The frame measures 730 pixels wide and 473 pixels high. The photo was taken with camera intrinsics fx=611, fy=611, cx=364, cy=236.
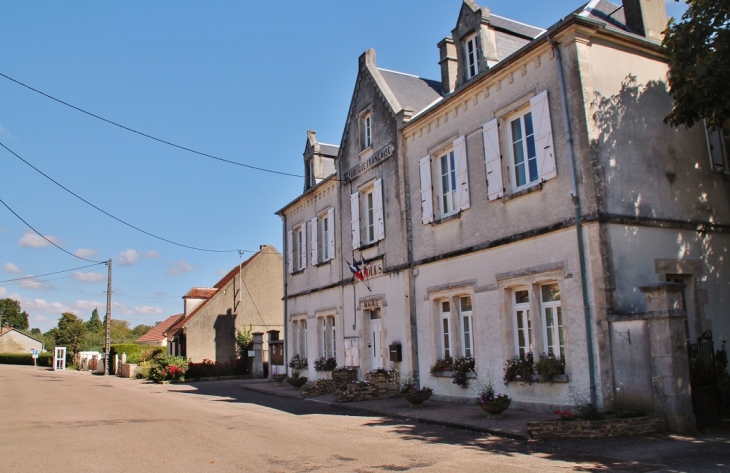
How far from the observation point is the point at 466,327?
14.0 m

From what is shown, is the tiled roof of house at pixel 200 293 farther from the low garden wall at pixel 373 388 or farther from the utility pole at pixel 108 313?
the low garden wall at pixel 373 388

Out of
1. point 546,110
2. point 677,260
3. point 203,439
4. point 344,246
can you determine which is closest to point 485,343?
point 677,260

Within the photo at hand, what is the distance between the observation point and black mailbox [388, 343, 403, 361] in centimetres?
→ 1590

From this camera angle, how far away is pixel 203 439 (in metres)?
10.1

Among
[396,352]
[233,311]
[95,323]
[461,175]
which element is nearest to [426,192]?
[461,175]

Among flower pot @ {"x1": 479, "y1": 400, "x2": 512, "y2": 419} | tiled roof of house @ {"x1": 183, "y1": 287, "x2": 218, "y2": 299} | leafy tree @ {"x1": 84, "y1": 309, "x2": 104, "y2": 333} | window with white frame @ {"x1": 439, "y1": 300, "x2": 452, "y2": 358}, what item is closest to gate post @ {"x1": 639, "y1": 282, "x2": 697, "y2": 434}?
flower pot @ {"x1": 479, "y1": 400, "x2": 512, "y2": 419}

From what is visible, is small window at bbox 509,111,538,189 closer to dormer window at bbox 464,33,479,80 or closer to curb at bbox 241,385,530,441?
dormer window at bbox 464,33,479,80

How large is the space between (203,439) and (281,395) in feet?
28.8

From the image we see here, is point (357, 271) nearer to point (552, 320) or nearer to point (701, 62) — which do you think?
point (552, 320)

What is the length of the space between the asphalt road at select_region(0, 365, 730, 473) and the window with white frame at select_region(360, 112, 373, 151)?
812 centimetres

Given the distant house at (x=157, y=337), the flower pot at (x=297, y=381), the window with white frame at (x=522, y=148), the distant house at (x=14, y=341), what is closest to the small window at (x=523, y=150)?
the window with white frame at (x=522, y=148)

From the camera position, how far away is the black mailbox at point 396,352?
1590 centimetres

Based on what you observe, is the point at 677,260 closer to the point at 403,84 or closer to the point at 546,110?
the point at 546,110

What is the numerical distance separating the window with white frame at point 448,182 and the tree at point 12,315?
119 metres
